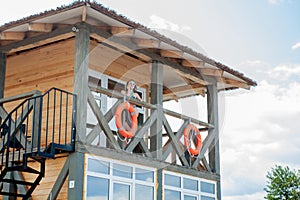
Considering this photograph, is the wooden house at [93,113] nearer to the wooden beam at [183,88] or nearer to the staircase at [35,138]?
the staircase at [35,138]

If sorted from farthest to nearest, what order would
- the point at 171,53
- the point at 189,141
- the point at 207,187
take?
the point at 207,187 < the point at 189,141 < the point at 171,53

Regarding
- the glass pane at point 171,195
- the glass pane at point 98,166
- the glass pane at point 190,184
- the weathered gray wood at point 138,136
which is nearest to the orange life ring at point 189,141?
the glass pane at point 190,184

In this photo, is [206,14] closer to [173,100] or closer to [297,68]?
[173,100]

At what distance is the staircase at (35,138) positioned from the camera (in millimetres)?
9312

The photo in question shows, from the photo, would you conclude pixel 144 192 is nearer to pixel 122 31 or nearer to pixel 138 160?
pixel 138 160

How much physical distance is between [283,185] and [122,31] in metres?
14.4

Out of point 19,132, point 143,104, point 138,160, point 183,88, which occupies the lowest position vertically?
point 138,160

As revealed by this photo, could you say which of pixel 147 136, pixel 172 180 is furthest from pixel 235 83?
pixel 172 180

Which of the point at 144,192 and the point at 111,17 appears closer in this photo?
the point at 111,17

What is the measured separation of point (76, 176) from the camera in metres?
9.37

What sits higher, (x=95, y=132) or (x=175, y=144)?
(x=175, y=144)

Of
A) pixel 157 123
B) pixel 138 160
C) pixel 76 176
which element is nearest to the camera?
pixel 76 176

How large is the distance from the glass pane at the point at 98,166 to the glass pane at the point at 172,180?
5.86 ft

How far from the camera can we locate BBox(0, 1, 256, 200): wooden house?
961cm
